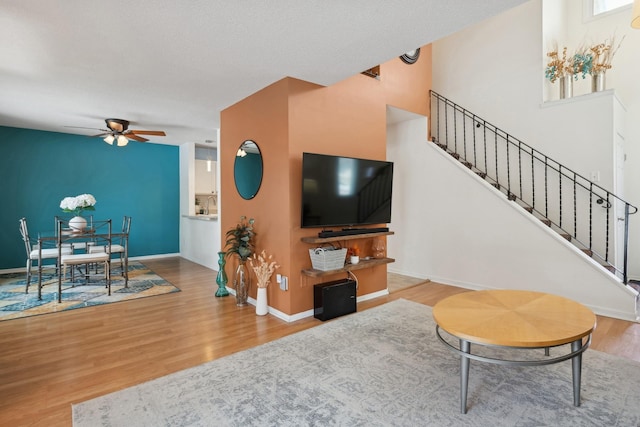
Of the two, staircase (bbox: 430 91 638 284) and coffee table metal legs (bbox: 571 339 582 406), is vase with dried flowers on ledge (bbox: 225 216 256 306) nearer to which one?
coffee table metal legs (bbox: 571 339 582 406)

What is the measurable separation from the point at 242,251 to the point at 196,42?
85.1 inches

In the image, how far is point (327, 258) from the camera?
3.39 m

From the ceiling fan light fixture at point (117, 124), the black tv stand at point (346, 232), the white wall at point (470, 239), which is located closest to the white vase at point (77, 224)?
the ceiling fan light fixture at point (117, 124)

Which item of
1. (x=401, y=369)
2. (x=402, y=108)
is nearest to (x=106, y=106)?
(x=402, y=108)

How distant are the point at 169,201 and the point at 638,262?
8684 mm

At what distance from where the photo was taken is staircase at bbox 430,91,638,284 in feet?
13.4

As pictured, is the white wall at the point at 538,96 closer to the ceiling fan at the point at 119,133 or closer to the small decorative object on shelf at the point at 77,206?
the ceiling fan at the point at 119,133

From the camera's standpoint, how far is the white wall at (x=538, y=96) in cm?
419

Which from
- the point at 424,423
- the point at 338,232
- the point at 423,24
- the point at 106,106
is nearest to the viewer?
the point at 424,423

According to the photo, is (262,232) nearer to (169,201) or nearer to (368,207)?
(368,207)

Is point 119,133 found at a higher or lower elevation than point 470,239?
higher

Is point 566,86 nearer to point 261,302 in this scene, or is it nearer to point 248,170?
point 248,170

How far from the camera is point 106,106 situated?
445cm

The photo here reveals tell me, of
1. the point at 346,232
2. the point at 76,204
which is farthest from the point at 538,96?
the point at 76,204
